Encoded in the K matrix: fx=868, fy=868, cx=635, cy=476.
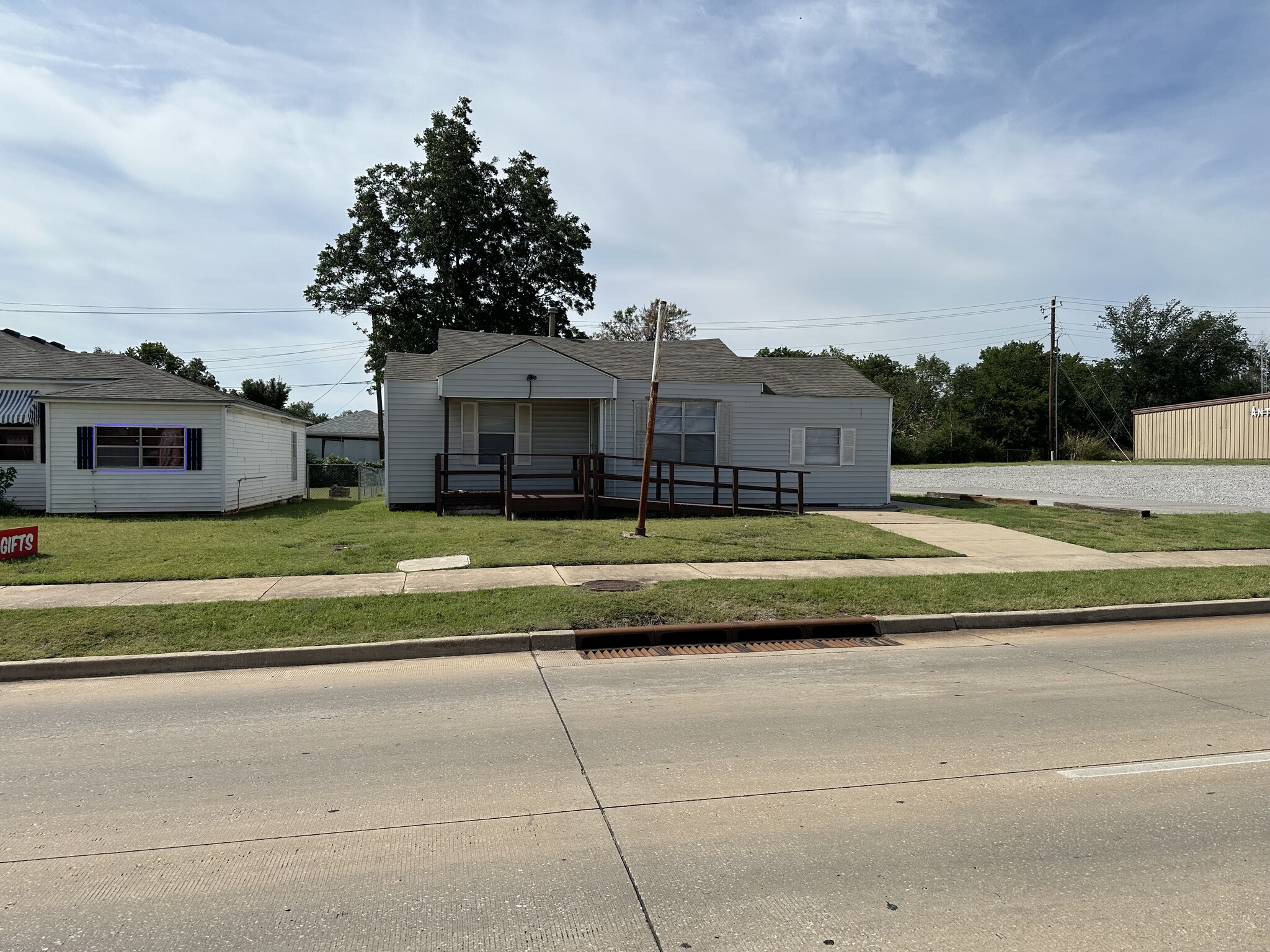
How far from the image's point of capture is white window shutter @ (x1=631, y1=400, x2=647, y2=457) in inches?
848

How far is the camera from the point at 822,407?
23.0 m

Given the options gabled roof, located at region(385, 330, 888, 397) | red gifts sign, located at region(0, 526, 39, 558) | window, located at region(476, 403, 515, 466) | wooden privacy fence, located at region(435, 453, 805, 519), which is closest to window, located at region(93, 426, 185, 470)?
gabled roof, located at region(385, 330, 888, 397)

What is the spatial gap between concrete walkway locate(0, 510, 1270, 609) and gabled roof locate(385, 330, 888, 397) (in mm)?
8435

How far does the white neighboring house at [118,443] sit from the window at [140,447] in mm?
15

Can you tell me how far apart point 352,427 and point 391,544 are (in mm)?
48923

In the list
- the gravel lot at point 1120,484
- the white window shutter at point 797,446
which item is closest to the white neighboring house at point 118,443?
the white window shutter at point 797,446

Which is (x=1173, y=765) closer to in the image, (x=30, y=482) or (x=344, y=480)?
(x=30, y=482)

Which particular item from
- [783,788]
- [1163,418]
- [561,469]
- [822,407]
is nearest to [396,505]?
[561,469]

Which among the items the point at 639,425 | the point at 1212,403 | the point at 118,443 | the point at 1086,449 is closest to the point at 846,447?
the point at 639,425

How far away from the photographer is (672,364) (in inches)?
904

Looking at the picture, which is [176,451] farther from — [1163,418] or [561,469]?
[1163,418]

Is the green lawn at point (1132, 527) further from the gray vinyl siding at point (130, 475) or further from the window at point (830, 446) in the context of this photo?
the gray vinyl siding at point (130, 475)

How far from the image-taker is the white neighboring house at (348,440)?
58.2 metres

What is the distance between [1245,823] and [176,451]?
21.5 m
